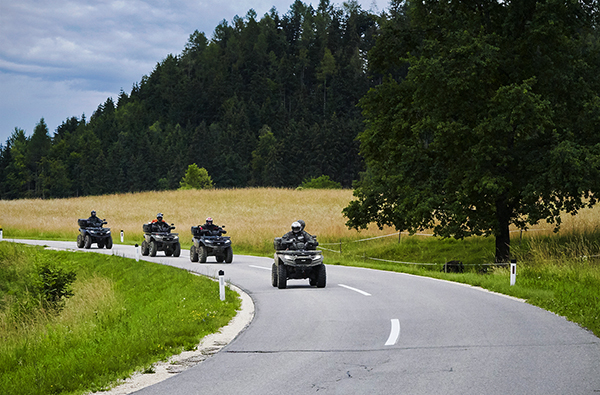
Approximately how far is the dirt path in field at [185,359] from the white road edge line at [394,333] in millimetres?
2296

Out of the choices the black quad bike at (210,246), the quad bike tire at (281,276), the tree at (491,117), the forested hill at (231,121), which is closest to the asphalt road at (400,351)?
the quad bike tire at (281,276)

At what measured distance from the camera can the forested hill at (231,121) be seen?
11925cm

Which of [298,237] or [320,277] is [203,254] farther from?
[320,277]

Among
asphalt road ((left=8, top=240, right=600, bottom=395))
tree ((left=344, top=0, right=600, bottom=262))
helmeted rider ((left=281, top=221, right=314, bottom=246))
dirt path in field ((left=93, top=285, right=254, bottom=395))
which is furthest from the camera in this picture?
tree ((left=344, top=0, right=600, bottom=262))

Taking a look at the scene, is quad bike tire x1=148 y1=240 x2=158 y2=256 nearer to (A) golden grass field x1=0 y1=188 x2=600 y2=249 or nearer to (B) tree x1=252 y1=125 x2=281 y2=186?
(A) golden grass field x1=0 y1=188 x2=600 y2=249

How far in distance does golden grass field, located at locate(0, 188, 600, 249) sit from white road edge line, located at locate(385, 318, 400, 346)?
18.0m

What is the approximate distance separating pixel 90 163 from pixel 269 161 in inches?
1879

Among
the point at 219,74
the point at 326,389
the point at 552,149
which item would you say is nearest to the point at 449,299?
the point at 326,389

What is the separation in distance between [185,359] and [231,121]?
132 m

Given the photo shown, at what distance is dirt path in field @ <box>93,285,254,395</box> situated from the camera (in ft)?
22.0

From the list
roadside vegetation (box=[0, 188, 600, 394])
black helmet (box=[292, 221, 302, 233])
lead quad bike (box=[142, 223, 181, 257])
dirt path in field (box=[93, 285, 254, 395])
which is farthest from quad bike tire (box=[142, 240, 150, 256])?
dirt path in field (box=[93, 285, 254, 395])

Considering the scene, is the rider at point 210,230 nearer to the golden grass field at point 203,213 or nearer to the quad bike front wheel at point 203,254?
the quad bike front wheel at point 203,254

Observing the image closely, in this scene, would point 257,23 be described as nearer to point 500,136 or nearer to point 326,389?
point 500,136

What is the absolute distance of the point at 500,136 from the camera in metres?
21.9
